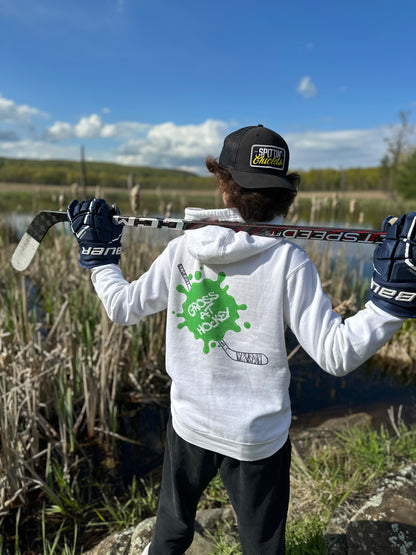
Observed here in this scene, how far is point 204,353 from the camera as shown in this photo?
1.32 meters

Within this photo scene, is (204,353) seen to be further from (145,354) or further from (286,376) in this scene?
(145,354)

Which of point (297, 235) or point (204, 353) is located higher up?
point (297, 235)

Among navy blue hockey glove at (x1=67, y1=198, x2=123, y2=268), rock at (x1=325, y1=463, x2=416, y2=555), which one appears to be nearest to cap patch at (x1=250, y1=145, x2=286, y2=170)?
navy blue hockey glove at (x1=67, y1=198, x2=123, y2=268)

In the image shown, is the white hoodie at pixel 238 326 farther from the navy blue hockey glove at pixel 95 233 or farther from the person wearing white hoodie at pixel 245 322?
the navy blue hockey glove at pixel 95 233

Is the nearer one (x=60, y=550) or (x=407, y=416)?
(x=60, y=550)

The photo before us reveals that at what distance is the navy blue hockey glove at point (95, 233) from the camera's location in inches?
58.6

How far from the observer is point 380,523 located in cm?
185

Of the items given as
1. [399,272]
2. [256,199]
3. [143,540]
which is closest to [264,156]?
[256,199]

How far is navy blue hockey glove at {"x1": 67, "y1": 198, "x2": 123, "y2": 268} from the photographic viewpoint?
1.49m

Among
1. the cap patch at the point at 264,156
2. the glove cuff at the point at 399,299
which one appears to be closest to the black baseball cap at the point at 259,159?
the cap patch at the point at 264,156

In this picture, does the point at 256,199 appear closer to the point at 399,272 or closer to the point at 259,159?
the point at 259,159

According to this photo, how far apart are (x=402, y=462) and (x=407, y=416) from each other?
148 centimetres

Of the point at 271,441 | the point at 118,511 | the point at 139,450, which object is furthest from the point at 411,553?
the point at 139,450

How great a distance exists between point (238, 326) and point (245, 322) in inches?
1.1
